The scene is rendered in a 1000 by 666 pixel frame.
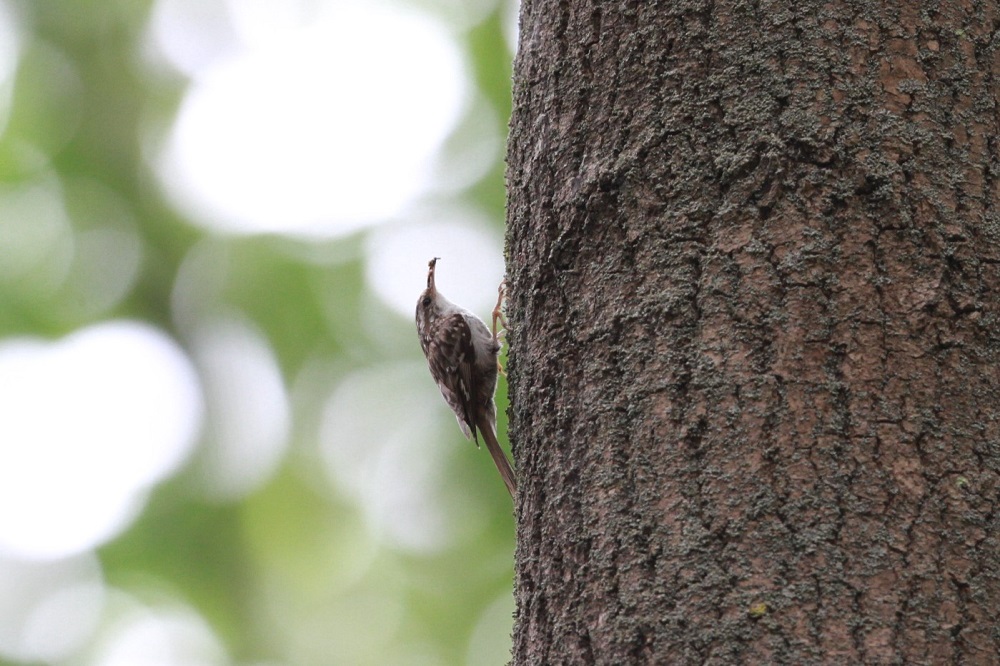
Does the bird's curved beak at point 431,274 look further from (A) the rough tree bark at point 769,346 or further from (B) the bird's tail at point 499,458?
(A) the rough tree bark at point 769,346

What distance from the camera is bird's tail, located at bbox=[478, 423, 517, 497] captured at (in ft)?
10.7

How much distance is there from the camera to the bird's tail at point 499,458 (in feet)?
10.7

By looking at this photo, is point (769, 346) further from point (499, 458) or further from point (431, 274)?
point (431, 274)

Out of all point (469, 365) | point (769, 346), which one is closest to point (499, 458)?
point (469, 365)

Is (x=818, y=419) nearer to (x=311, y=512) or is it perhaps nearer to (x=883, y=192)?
(x=883, y=192)

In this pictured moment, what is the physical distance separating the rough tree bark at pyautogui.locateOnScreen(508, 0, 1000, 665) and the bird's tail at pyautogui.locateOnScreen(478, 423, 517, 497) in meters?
1.24

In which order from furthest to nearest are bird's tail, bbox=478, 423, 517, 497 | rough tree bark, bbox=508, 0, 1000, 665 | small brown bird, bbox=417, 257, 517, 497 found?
small brown bird, bbox=417, 257, 517, 497 → bird's tail, bbox=478, 423, 517, 497 → rough tree bark, bbox=508, 0, 1000, 665

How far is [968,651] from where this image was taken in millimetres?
1350

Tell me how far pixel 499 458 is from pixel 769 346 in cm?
222

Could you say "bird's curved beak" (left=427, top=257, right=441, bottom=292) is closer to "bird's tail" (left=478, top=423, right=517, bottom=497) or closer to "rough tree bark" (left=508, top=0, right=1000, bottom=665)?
"bird's tail" (left=478, top=423, right=517, bottom=497)

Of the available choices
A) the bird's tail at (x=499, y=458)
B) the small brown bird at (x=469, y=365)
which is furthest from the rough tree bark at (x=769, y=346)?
the small brown bird at (x=469, y=365)

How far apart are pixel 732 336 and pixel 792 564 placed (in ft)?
1.14

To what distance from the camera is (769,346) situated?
1544 mm

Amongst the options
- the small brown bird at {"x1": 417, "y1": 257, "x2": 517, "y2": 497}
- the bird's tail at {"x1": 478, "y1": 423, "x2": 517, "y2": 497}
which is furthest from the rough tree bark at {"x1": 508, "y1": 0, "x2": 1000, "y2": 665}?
the small brown bird at {"x1": 417, "y1": 257, "x2": 517, "y2": 497}
